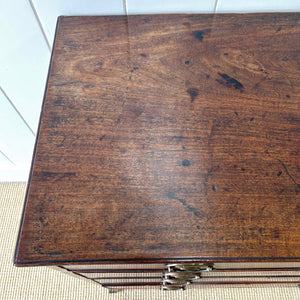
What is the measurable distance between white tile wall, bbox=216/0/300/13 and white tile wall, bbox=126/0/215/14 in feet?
0.09

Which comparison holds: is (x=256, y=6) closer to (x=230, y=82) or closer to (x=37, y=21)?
(x=230, y=82)

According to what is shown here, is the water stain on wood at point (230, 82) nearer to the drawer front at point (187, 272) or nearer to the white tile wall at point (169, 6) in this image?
the white tile wall at point (169, 6)

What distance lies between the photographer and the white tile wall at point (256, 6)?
0.60 metres

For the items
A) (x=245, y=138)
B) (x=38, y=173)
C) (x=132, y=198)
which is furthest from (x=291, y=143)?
(x=38, y=173)

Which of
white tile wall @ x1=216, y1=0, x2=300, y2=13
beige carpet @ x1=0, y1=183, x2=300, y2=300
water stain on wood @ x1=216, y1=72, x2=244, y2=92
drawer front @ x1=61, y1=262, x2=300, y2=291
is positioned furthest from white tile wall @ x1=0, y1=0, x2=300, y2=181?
beige carpet @ x1=0, y1=183, x2=300, y2=300

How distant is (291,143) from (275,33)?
26 centimetres

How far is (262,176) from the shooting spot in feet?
1.47

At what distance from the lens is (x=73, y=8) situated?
23.5 inches

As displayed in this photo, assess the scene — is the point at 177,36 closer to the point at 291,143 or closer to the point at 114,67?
the point at 114,67

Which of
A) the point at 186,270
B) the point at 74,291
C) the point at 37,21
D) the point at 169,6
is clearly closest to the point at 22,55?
the point at 37,21

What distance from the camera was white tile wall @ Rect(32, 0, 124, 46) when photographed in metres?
0.59

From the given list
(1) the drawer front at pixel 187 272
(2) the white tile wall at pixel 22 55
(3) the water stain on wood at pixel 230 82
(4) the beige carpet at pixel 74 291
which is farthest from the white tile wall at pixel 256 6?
(4) the beige carpet at pixel 74 291

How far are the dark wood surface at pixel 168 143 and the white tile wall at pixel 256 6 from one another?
0.8 inches

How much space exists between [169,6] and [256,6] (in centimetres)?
19
